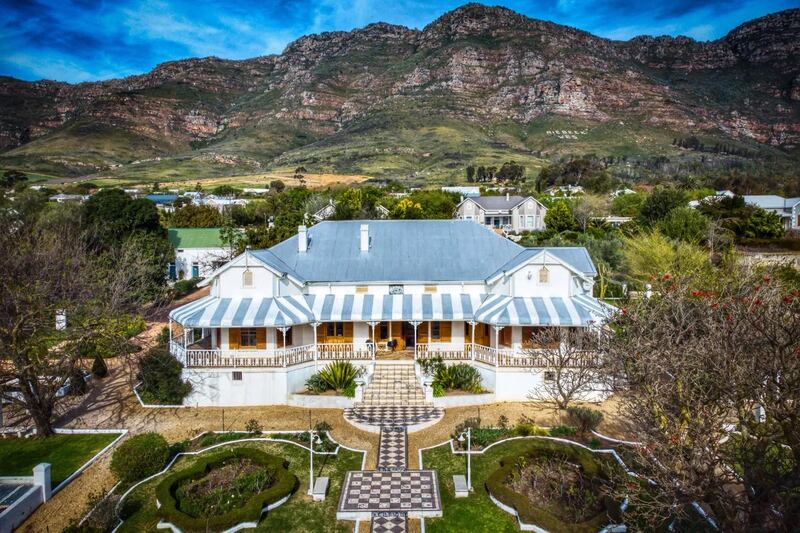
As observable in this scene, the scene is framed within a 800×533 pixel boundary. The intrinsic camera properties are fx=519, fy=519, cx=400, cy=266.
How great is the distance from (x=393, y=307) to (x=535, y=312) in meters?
6.46

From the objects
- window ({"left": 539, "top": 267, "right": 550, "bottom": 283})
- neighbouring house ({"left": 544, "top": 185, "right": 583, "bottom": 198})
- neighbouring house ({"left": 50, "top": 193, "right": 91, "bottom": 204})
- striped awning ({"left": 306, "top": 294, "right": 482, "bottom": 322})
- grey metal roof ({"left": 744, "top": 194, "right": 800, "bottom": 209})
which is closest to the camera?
striped awning ({"left": 306, "top": 294, "right": 482, "bottom": 322})

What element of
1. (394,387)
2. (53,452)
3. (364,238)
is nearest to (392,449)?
(394,387)

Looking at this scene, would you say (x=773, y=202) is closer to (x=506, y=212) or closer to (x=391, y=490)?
(x=506, y=212)

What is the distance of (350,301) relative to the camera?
81.9 ft

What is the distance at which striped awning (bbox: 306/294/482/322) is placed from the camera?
23.7 metres

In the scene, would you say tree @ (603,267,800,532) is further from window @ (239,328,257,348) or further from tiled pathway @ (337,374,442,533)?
window @ (239,328,257,348)

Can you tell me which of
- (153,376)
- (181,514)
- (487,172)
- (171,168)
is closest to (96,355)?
(153,376)

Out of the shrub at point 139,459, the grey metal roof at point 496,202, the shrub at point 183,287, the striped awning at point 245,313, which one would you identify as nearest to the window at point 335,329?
the striped awning at point 245,313

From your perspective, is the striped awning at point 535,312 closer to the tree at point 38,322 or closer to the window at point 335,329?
the window at point 335,329

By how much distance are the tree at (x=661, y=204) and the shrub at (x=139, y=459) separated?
5308 cm

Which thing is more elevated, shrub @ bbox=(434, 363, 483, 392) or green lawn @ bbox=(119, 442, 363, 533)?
shrub @ bbox=(434, 363, 483, 392)

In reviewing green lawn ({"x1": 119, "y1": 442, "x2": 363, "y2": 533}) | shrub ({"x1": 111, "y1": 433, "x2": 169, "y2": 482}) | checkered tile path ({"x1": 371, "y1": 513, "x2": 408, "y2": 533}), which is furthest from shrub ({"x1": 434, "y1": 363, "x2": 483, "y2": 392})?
shrub ({"x1": 111, "y1": 433, "x2": 169, "y2": 482})

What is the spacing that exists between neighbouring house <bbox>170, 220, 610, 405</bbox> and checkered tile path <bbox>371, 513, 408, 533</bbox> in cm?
917

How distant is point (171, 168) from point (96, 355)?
463ft
